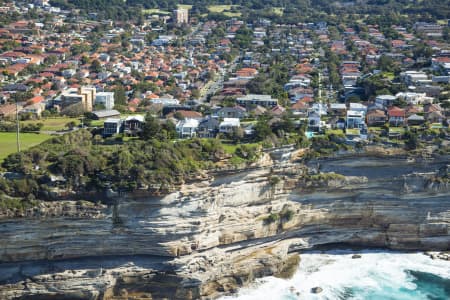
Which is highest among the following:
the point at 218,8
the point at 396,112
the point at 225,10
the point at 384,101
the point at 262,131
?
the point at 218,8

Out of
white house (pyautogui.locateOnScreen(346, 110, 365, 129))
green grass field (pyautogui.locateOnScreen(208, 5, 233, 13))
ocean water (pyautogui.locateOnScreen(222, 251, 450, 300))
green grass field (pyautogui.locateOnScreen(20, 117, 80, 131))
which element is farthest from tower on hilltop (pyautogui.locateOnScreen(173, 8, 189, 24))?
ocean water (pyautogui.locateOnScreen(222, 251, 450, 300))

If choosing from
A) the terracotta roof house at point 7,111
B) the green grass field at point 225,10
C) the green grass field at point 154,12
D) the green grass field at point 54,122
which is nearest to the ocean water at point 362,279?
the green grass field at point 54,122

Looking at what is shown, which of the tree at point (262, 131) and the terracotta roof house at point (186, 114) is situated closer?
the tree at point (262, 131)

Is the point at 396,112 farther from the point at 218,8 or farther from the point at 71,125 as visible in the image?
the point at 218,8

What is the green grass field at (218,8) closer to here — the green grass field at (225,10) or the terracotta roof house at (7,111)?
the green grass field at (225,10)

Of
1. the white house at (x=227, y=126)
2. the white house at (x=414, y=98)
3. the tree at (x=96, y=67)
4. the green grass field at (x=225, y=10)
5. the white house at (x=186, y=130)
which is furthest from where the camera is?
the green grass field at (x=225, y=10)

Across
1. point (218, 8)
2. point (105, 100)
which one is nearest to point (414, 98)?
point (105, 100)
